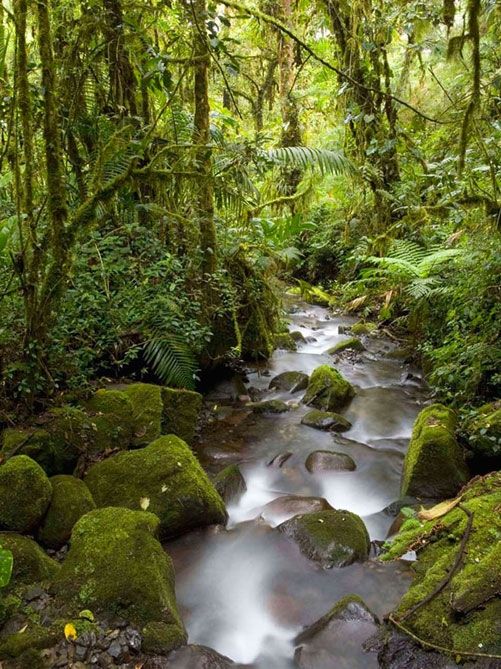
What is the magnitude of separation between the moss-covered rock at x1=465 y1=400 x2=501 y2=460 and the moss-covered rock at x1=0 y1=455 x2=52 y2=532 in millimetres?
3020

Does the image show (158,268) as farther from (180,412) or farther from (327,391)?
(327,391)

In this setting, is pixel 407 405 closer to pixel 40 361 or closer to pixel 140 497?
pixel 140 497

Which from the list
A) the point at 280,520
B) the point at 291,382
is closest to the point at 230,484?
the point at 280,520

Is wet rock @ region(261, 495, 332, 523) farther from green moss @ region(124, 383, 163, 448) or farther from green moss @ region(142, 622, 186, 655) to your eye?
green moss @ region(142, 622, 186, 655)

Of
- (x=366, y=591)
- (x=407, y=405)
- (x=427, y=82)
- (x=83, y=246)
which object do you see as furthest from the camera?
(x=427, y=82)

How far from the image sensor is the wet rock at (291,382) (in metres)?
6.17

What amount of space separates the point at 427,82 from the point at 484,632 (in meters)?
11.8

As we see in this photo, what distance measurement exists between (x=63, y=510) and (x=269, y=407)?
9.70ft

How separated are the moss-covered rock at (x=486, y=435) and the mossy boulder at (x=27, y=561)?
297 cm

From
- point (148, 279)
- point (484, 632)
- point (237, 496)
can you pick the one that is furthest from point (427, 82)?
point (484, 632)

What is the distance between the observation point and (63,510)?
116 inches

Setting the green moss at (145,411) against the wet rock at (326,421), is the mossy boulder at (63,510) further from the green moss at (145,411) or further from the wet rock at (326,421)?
the wet rock at (326,421)

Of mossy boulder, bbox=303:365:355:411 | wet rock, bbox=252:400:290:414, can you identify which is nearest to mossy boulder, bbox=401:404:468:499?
mossy boulder, bbox=303:365:355:411

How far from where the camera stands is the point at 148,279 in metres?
4.66
